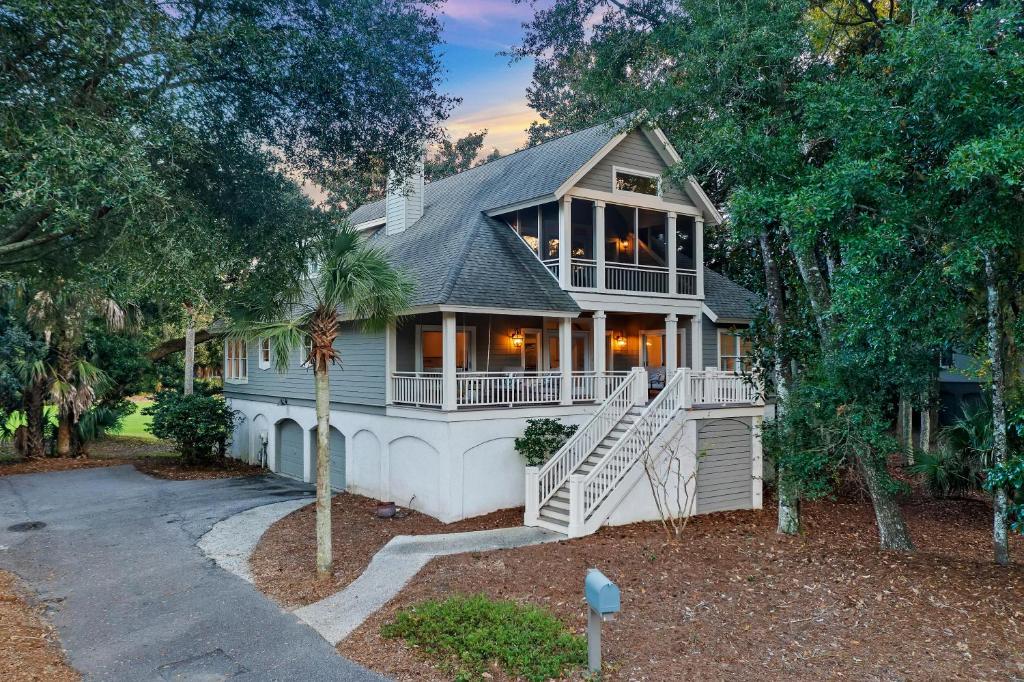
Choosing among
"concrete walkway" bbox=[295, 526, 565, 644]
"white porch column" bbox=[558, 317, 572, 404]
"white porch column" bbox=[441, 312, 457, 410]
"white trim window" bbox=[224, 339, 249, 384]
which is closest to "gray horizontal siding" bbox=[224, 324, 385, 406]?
"white trim window" bbox=[224, 339, 249, 384]

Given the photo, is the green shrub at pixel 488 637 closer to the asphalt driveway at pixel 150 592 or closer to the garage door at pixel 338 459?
the asphalt driveway at pixel 150 592

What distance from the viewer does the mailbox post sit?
6.08 m

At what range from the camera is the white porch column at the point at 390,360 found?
617 inches

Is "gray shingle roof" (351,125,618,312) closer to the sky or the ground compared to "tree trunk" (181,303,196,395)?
closer to the sky

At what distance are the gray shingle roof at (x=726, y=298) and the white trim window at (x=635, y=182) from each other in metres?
3.99

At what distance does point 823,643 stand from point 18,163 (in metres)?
9.99

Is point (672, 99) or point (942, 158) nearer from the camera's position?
point (942, 158)

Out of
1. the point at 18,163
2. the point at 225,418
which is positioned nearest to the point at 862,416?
the point at 18,163

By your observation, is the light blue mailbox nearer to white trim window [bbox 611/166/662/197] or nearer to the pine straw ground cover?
the pine straw ground cover

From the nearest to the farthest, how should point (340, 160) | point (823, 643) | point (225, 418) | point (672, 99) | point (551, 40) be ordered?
point (823, 643) → point (672, 99) → point (340, 160) → point (551, 40) → point (225, 418)

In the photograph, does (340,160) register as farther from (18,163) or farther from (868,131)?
(868,131)

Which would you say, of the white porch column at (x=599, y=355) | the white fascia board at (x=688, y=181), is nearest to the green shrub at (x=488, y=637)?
the white porch column at (x=599, y=355)

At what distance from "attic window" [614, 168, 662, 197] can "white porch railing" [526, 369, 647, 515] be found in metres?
4.98

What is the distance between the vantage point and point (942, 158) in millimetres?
7184
